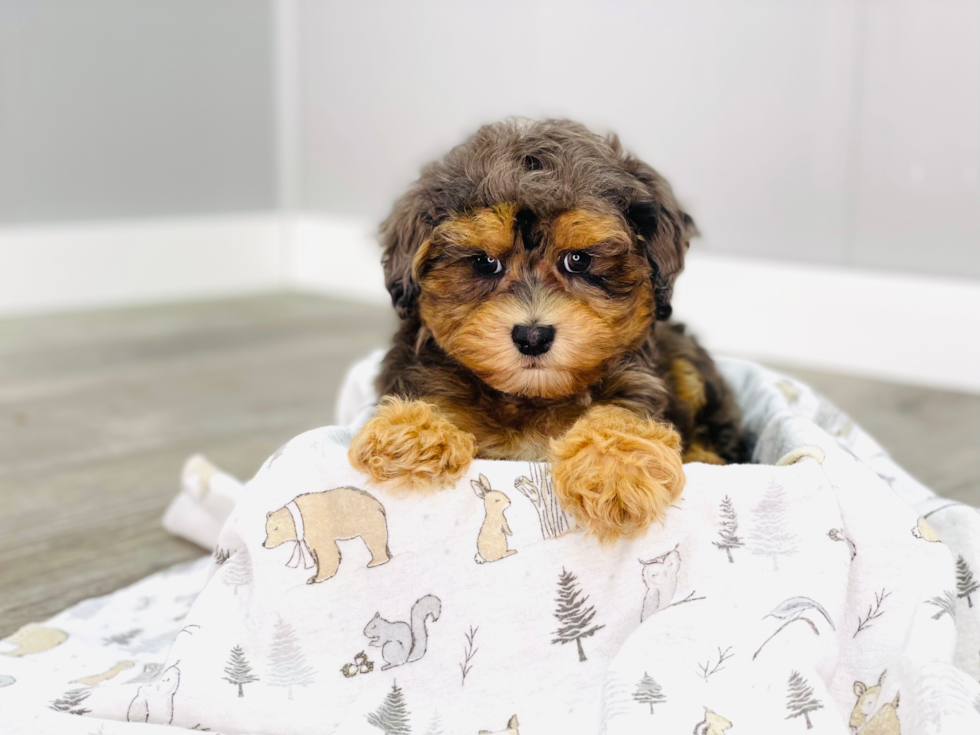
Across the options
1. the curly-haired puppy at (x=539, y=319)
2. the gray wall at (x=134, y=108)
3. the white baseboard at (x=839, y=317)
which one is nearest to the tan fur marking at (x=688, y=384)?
the curly-haired puppy at (x=539, y=319)

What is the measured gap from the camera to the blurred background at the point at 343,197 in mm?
4609

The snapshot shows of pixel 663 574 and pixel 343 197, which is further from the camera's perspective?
pixel 343 197

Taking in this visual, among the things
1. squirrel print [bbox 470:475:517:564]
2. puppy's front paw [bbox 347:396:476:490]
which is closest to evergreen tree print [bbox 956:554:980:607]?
squirrel print [bbox 470:475:517:564]

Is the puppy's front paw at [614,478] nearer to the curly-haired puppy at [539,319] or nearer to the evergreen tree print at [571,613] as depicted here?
the curly-haired puppy at [539,319]

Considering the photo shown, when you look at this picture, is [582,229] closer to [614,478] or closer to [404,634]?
[614,478]

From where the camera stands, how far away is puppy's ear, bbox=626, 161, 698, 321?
2285 mm

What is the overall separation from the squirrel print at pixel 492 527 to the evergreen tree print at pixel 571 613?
13cm

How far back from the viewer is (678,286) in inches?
254

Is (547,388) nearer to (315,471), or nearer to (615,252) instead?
(615,252)

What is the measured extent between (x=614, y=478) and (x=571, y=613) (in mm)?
336

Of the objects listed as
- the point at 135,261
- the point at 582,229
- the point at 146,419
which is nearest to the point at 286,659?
the point at 582,229

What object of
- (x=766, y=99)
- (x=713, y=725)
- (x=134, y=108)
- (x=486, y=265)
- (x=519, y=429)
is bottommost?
(x=713, y=725)

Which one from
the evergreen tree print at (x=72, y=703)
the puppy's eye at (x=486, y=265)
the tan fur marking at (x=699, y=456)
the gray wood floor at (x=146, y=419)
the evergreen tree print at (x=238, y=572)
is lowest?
the gray wood floor at (x=146, y=419)

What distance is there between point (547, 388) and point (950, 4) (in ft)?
13.1
